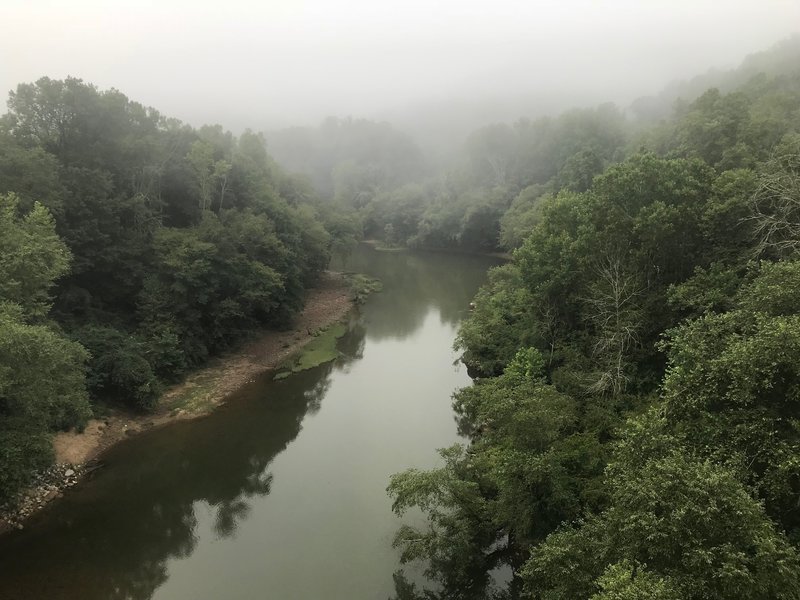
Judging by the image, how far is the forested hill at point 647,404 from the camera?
30.8 feet

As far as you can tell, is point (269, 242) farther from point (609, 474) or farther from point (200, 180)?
point (609, 474)

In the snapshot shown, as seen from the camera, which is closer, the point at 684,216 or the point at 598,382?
the point at 598,382

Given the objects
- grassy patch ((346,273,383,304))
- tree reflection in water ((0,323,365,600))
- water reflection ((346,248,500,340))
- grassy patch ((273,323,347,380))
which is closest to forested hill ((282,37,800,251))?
water reflection ((346,248,500,340))

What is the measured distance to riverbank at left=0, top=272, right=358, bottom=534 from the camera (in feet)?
66.8

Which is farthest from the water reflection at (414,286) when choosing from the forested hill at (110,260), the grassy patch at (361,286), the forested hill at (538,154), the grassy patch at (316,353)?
the forested hill at (110,260)

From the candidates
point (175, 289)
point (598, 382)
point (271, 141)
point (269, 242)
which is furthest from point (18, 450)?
point (271, 141)

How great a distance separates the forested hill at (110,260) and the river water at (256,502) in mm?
3116

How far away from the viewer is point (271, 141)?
505 ft

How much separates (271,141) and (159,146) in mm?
125745

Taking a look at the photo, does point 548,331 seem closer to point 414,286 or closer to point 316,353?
point 316,353

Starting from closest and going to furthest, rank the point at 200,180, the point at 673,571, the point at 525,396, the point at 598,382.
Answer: the point at 673,571 < the point at 525,396 < the point at 598,382 < the point at 200,180

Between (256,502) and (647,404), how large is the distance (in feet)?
49.9

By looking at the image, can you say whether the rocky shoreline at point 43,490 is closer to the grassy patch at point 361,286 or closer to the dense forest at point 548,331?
the dense forest at point 548,331

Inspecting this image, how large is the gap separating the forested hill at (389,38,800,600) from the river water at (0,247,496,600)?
273 centimetres
